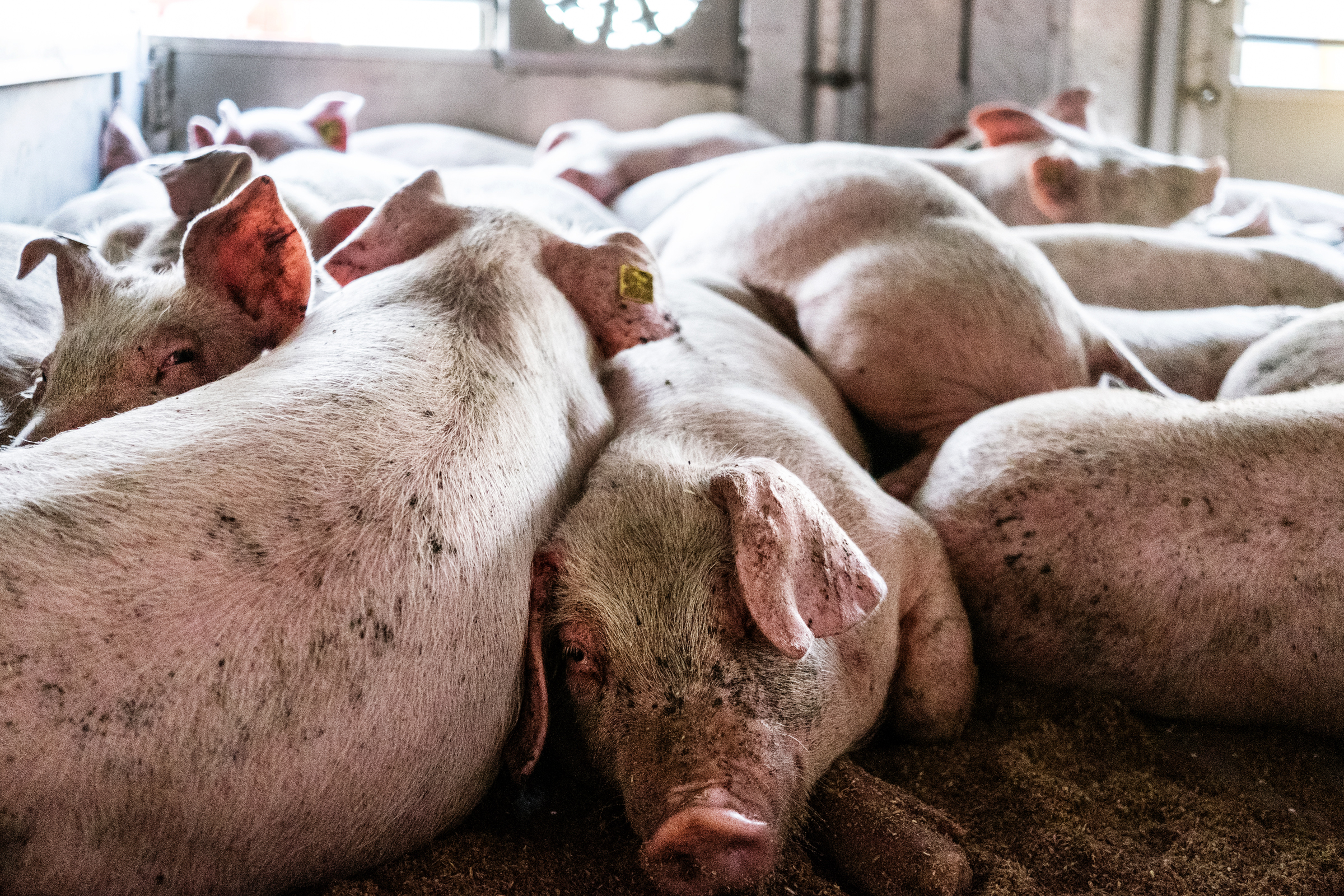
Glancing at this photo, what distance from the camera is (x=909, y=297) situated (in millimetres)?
2350

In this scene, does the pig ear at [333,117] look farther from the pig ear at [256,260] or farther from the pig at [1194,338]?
the pig at [1194,338]

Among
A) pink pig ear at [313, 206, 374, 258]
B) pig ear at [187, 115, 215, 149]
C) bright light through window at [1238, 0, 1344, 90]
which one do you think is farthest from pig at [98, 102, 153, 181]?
bright light through window at [1238, 0, 1344, 90]

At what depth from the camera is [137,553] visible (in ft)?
3.57

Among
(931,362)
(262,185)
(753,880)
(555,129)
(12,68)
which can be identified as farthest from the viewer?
(555,129)

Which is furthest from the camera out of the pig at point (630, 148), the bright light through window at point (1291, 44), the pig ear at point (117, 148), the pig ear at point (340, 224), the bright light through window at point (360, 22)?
the bright light through window at point (1291, 44)

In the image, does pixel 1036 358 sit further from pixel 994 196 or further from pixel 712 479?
pixel 994 196

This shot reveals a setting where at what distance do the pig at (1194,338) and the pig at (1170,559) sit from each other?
2.69ft

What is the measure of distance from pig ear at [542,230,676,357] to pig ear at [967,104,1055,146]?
7.74 feet

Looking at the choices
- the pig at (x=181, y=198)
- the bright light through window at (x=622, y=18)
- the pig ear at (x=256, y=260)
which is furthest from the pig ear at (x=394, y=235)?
the bright light through window at (x=622, y=18)

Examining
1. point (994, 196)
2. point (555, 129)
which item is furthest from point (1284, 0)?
point (555, 129)

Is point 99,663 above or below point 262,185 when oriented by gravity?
below

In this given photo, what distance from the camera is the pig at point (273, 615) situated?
102 centimetres

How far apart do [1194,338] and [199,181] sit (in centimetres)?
242

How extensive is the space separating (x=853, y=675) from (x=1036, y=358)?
1104mm
